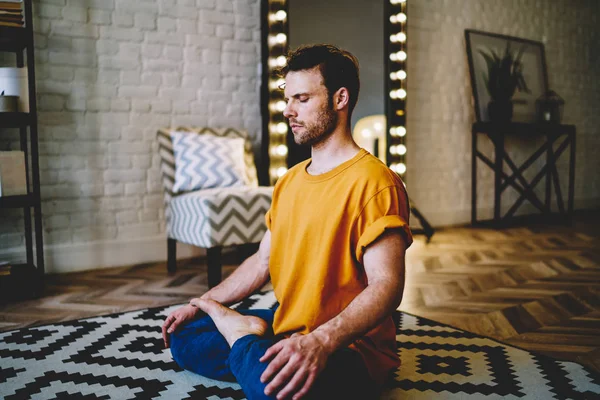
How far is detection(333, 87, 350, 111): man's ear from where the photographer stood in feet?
4.16

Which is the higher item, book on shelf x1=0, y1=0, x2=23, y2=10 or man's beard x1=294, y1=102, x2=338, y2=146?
book on shelf x1=0, y1=0, x2=23, y2=10

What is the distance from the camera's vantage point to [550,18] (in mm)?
5293

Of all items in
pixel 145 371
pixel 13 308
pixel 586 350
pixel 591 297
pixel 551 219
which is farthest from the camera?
pixel 551 219

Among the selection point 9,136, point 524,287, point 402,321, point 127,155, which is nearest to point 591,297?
point 524,287

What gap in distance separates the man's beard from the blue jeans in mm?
479

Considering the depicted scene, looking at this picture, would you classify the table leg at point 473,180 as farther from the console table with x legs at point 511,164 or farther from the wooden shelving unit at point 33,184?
the wooden shelving unit at point 33,184

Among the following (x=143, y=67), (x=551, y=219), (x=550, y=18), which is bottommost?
(x=551, y=219)

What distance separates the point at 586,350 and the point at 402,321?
63 cm

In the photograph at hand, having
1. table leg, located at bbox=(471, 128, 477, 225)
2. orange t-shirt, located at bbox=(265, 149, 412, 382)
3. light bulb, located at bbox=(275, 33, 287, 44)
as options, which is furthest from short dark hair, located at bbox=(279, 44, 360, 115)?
table leg, located at bbox=(471, 128, 477, 225)

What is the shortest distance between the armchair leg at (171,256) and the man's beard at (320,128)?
190cm

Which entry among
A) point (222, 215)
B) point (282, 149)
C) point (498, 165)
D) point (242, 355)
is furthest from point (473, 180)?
point (242, 355)

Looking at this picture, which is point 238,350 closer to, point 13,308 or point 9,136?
point 13,308

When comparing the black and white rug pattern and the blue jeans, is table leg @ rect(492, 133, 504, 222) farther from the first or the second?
the blue jeans

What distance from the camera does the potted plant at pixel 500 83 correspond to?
4477 millimetres
